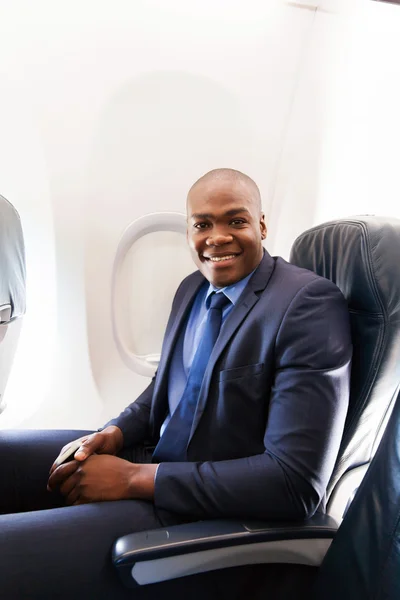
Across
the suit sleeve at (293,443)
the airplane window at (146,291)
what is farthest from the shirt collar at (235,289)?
the airplane window at (146,291)

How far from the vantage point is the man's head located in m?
1.25

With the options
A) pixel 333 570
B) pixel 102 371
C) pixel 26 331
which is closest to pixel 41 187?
pixel 26 331

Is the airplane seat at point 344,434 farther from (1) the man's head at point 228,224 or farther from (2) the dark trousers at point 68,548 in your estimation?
(1) the man's head at point 228,224

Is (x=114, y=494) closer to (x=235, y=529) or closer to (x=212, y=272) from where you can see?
(x=235, y=529)

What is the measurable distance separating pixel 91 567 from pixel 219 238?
934mm

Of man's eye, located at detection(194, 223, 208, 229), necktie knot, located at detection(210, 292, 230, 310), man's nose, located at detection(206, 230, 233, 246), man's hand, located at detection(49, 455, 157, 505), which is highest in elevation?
man's eye, located at detection(194, 223, 208, 229)

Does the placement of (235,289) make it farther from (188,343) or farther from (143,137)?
(143,137)

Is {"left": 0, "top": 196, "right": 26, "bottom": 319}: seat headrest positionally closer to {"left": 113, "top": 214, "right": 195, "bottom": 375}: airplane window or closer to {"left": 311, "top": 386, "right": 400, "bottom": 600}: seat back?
{"left": 113, "top": 214, "right": 195, "bottom": 375}: airplane window

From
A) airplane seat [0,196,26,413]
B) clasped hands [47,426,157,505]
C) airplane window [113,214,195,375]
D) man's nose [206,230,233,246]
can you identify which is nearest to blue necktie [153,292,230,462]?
clasped hands [47,426,157,505]

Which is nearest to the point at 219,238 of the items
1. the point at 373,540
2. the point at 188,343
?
the point at 188,343

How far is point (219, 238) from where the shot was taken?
125 centimetres

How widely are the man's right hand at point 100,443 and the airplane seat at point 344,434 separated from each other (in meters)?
0.33

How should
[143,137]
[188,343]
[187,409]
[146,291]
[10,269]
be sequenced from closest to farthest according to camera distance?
[187,409] < [10,269] < [188,343] < [143,137] < [146,291]

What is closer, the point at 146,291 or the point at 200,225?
the point at 200,225
